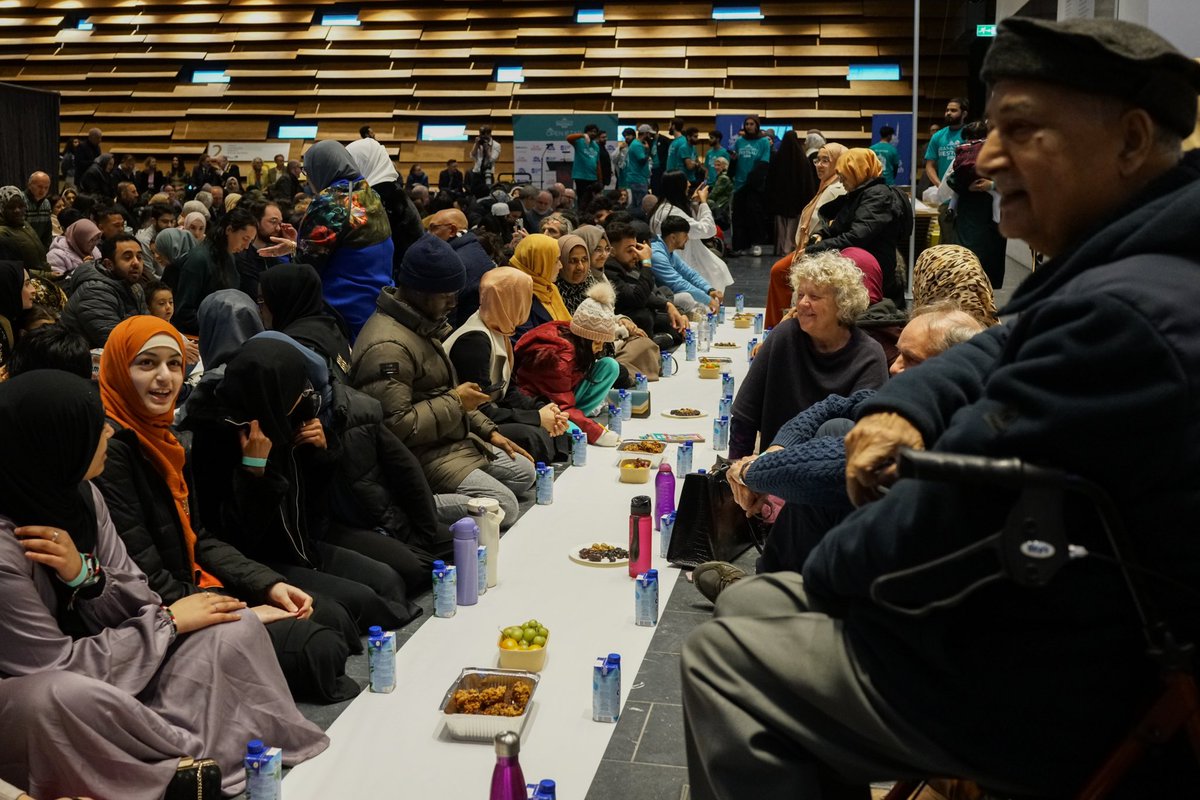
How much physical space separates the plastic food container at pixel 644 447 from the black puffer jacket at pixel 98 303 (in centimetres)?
280

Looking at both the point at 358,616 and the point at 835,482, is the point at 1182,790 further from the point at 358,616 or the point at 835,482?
the point at 358,616

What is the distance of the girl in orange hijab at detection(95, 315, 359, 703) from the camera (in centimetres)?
299

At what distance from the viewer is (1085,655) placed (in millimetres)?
1316

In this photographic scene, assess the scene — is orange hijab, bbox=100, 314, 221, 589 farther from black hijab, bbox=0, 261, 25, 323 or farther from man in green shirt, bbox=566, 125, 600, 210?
man in green shirt, bbox=566, 125, 600, 210

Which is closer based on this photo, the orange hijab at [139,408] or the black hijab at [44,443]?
the black hijab at [44,443]

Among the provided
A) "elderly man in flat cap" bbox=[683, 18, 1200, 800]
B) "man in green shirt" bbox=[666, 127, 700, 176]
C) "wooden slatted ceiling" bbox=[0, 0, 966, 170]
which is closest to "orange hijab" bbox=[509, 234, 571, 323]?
"elderly man in flat cap" bbox=[683, 18, 1200, 800]

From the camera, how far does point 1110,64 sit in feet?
4.30

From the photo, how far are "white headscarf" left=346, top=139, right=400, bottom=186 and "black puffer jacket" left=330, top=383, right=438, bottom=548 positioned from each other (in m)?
2.98

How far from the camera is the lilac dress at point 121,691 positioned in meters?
2.45

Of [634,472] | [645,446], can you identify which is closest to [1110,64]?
[634,472]

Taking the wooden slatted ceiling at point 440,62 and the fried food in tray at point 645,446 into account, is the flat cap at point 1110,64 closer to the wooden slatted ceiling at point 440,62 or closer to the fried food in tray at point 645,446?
the fried food in tray at point 645,446

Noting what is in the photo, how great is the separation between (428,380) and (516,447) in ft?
2.47

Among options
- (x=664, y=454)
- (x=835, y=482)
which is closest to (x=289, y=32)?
(x=664, y=454)

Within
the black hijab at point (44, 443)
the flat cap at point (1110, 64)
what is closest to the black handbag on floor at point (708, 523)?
the black hijab at point (44, 443)
